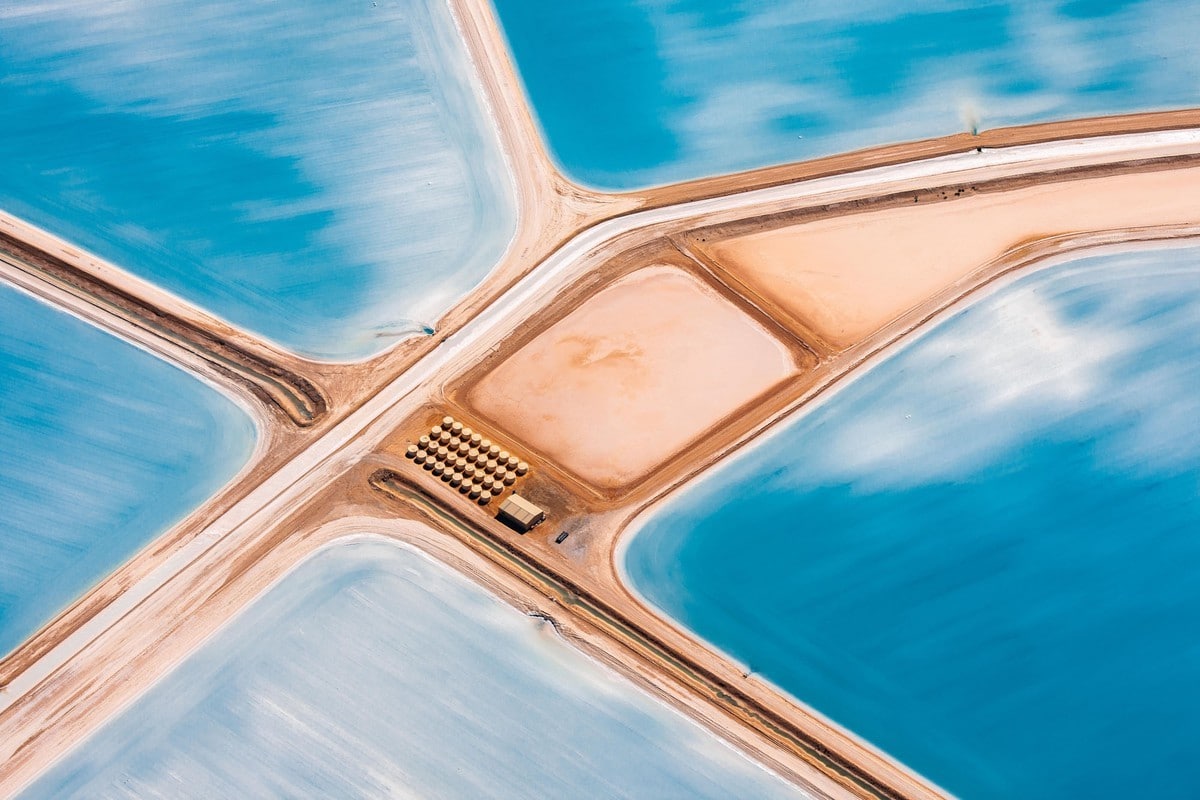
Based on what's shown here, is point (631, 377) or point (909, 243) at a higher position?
point (909, 243)

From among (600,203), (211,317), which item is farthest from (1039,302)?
(211,317)

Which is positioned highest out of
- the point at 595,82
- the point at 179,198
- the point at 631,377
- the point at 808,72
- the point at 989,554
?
the point at 808,72

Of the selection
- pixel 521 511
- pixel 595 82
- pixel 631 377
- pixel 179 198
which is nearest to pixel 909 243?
pixel 631 377

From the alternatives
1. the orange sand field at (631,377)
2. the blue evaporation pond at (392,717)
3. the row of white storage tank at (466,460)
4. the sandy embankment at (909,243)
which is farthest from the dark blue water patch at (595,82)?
the blue evaporation pond at (392,717)

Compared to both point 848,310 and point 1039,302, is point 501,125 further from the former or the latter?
point 1039,302

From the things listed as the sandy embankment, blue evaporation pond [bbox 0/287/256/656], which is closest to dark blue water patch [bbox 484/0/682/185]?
the sandy embankment

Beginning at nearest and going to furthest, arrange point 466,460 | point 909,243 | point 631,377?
point 466,460 < point 631,377 < point 909,243

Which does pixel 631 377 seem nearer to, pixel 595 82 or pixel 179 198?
pixel 595 82
